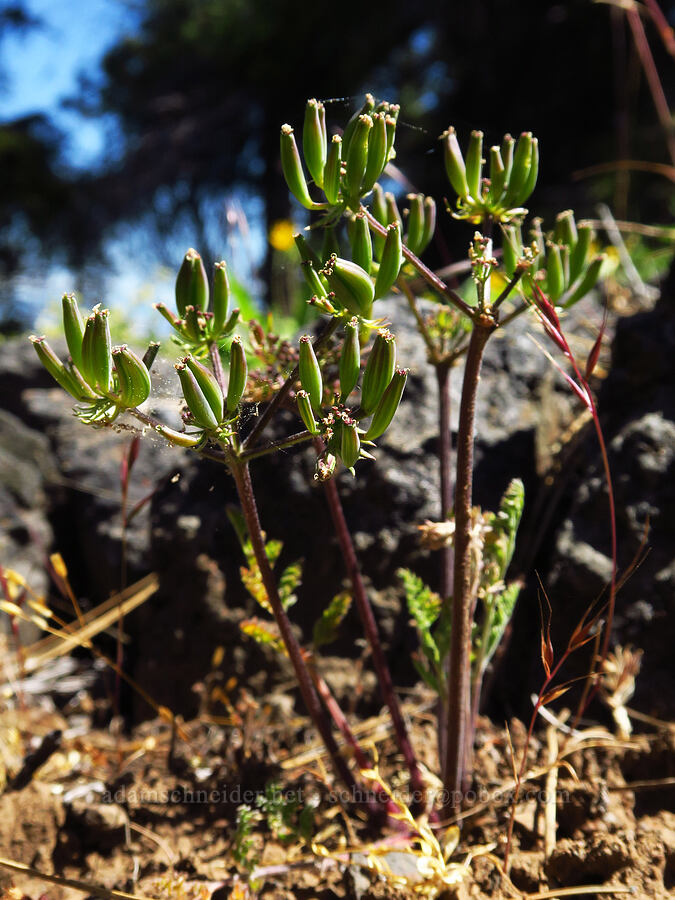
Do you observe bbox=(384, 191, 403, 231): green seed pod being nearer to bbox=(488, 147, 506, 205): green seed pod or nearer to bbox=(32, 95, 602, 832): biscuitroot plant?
bbox=(32, 95, 602, 832): biscuitroot plant

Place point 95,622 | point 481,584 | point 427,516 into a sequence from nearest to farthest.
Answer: point 481,584 < point 427,516 < point 95,622

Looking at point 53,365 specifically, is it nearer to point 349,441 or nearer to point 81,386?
point 81,386

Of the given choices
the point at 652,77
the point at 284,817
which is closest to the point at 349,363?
the point at 284,817

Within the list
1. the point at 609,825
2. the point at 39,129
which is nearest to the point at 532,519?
the point at 609,825

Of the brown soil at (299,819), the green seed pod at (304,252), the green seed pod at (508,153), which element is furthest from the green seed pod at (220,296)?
the brown soil at (299,819)

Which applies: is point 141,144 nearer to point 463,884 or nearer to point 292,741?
point 292,741

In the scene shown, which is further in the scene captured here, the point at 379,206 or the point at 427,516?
the point at 427,516

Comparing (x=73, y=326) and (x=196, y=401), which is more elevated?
(x=73, y=326)

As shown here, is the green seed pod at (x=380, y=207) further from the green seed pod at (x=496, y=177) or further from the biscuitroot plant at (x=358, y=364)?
the green seed pod at (x=496, y=177)
